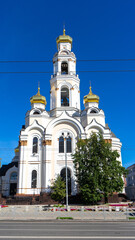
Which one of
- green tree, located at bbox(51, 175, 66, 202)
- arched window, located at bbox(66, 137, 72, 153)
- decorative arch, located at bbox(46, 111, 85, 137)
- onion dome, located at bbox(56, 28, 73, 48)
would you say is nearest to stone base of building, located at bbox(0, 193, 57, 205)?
green tree, located at bbox(51, 175, 66, 202)

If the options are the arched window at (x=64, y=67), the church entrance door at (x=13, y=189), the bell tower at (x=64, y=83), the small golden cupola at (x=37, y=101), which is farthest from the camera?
the arched window at (x=64, y=67)

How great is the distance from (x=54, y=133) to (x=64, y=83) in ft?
33.6

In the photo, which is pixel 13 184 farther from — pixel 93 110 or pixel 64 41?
pixel 64 41

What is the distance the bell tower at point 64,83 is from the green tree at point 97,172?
1208cm

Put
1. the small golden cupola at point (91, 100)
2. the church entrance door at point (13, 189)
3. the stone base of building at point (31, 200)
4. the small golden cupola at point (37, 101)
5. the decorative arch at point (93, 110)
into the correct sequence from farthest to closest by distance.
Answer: the small golden cupola at point (37, 101) < the small golden cupola at point (91, 100) < the church entrance door at point (13, 189) < the decorative arch at point (93, 110) < the stone base of building at point (31, 200)

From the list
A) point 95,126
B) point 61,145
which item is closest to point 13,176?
point 61,145

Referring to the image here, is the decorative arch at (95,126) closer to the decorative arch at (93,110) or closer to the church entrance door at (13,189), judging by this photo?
the decorative arch at (93,110)

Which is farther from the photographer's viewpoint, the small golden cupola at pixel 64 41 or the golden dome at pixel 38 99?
the small golden cupola at pixel 64 41

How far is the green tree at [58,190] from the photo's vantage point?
91.9ft

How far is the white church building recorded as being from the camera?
106 ft

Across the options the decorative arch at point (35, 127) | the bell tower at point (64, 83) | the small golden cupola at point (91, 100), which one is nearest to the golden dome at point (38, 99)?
the bell tower at point (64, 83)

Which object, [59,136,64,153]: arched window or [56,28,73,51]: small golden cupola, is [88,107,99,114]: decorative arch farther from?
[56,28,73,51]: small golden cupola

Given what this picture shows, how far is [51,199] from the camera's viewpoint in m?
29.3

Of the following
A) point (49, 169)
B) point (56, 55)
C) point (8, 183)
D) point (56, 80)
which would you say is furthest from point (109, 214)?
point (56, 55)
